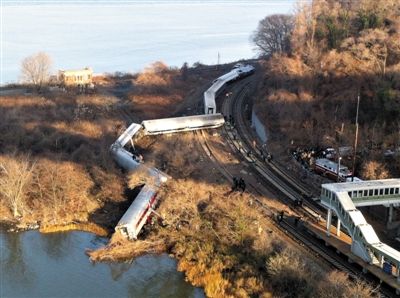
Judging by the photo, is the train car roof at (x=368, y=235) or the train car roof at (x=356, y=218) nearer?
the train car roof at (x=368, y=235)

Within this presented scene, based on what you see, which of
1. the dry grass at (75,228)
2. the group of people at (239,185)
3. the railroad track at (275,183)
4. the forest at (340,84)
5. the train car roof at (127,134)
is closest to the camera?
the railroad track at (275,183)

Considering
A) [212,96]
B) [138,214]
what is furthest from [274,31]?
[138,214]

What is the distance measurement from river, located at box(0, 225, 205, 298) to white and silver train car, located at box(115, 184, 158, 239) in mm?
1514

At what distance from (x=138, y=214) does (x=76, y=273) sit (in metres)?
A: 4.14

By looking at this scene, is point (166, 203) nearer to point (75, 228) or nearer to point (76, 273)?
point (76, 273)

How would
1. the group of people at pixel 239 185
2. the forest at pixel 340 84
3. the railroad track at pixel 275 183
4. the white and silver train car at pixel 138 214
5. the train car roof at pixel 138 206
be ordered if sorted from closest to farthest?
the railroad track at pixel 275 183
the white and silver train car at pixel 138 214
the train car roof at pixel 138 206
the group of people at pixel 239 185
the forest at pixel 340 84

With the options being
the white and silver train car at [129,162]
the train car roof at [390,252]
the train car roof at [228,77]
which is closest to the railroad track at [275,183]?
the train car roof at [390,252]

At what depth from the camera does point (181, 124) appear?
3850 centimetres

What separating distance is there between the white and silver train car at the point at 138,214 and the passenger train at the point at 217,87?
15.5 metres

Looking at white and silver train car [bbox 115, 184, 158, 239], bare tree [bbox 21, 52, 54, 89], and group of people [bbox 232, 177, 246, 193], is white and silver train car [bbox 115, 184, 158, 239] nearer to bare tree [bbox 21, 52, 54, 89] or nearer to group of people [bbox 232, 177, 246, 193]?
group of people [bbox 232, 177, 246, 193]

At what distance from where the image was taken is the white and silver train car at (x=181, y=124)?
1494 inches

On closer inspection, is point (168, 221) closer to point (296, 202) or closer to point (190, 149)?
point (296, 202)

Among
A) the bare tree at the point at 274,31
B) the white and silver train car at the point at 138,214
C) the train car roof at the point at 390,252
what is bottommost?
the white and silver train car at the point at 138,214

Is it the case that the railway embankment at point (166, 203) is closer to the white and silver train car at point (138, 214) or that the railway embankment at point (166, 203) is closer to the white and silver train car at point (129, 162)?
the white and silver train car at point (138, 214)
